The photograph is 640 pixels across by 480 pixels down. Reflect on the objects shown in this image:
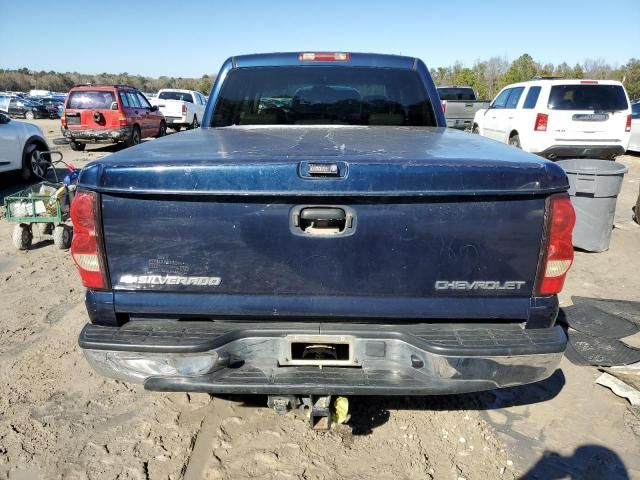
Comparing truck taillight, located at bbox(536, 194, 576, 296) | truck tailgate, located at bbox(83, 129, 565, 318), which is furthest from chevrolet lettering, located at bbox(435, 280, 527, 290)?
truck taillight, located at bbox(536, 194, 576, 296)

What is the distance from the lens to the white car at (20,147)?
9.34 m

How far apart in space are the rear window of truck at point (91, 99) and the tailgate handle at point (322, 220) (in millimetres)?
14304

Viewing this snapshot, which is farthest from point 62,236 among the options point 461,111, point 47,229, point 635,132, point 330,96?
point 461,111

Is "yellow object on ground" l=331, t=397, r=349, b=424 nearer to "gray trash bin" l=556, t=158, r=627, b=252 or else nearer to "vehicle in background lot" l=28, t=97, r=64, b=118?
"gray trash bin" l=556, t=158, r=627, b=252

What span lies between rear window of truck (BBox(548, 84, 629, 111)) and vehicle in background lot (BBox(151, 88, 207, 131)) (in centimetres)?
1477

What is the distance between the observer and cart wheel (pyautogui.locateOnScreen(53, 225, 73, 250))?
6180 mm

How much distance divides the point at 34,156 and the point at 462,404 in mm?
10107

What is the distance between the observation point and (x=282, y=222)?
2107mm

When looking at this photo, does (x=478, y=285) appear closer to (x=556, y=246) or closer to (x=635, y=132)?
(x=556, y=246)

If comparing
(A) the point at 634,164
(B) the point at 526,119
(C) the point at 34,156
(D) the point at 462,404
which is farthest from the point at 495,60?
(D) the point at 462,404

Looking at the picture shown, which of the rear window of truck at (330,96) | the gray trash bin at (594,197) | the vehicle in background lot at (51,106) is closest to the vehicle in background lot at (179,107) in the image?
the gray trash bin at (594,197)

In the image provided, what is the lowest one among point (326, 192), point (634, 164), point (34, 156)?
point (634, 164)

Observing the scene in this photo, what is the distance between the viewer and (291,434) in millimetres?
2832

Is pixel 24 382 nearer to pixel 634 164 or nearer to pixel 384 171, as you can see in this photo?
pixel 384 171
